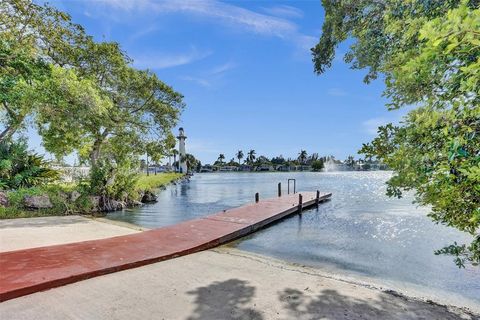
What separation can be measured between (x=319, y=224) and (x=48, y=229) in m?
11.7

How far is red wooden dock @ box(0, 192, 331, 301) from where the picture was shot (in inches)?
193

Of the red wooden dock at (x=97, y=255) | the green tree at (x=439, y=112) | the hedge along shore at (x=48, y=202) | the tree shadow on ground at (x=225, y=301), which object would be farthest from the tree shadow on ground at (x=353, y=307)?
the hedge along shore at (x=48, y=202)

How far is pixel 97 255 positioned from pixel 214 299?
3.35m

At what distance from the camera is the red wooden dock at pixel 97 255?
491 cm

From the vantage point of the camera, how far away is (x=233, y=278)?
565 cm

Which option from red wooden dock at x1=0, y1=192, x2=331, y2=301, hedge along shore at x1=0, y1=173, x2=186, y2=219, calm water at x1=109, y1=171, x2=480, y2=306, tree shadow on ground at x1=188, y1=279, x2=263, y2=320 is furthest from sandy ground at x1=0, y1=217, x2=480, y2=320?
hedge along shore at x1=0, y1=173, x2=186, y2=219

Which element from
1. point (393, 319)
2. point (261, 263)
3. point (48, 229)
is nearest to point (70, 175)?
point (48, 229)

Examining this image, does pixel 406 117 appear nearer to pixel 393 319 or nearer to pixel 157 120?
pixel 393 319

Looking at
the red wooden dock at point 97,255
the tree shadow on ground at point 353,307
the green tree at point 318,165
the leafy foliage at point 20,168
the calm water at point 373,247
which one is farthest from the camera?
the green tree at point 318,165

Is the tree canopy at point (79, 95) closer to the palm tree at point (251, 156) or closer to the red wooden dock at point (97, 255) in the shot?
the red wooden dock at point (97, 255)

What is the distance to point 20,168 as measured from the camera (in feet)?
49.3

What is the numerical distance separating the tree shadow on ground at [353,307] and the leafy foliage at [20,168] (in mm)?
14774

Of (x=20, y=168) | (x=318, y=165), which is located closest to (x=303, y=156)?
(x=318, y=165)

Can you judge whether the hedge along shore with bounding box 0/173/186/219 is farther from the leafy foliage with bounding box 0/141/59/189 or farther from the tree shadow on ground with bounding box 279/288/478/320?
the tree shadow on ground with bounding box 279/288/478/320
